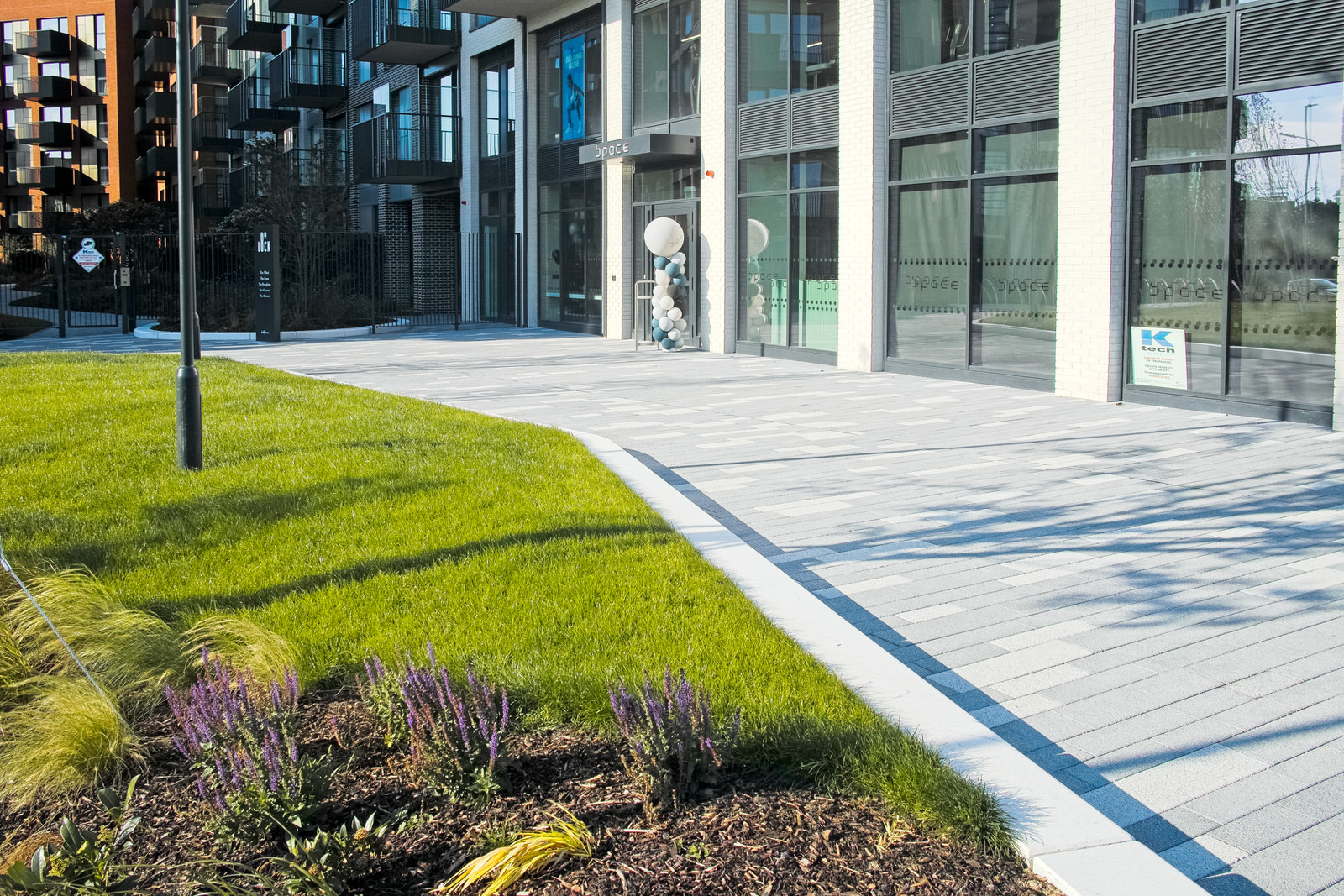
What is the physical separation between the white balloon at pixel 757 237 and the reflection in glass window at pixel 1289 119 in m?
8.89

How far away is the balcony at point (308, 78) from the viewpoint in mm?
38938

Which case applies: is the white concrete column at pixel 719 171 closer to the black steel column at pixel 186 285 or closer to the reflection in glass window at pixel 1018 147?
the reflection in glass window at pixel 1018 147

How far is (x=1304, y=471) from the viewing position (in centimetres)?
966

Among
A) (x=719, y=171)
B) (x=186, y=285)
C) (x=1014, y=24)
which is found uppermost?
(x=1014, y=24)

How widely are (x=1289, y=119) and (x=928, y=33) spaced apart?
19.0 feet

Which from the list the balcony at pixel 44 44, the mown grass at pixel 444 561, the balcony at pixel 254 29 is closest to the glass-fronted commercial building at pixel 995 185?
the mown grass at pixel 444 561

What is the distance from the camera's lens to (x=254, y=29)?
147 ft

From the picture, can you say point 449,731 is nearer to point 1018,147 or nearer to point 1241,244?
point 1241,244

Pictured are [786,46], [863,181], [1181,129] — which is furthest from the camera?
[786,46]

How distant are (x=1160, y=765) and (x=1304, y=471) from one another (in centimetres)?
630

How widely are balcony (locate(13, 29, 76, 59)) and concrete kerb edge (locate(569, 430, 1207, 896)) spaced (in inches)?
3095

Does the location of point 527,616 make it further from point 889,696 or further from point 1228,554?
point 1228,554

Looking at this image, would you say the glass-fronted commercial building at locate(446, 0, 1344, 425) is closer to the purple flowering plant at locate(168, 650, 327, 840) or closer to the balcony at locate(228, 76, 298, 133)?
the purple flowering plant at locate(168, 650, 327, 840)

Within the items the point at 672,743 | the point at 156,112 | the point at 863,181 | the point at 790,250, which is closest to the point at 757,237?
the point at 790,250
